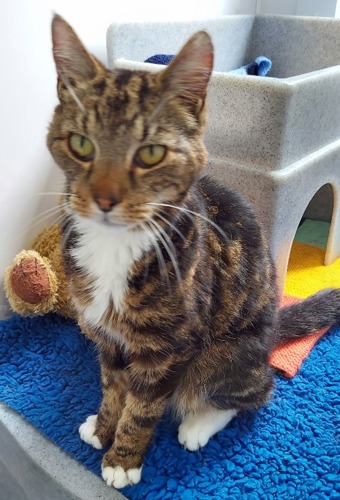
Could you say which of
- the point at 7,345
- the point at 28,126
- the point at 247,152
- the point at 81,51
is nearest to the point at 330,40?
the point at 247,152

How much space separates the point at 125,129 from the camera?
676 millimetres

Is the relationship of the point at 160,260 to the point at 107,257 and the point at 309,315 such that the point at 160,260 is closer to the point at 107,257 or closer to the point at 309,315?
the point at 107,257

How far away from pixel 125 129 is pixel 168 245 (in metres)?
0.20

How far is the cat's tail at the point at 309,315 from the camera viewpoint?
115 centimetres

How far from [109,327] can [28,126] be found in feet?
2.04

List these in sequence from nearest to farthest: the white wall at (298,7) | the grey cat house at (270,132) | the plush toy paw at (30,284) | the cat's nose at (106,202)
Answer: the cat's nose at (106,202), the grey cat house at (270,132), the plush toy paw at (30,284), the white wall at (298,7)

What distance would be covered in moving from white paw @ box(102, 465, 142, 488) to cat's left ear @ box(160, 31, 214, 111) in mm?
620

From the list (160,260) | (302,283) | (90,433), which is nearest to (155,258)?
(160,260)

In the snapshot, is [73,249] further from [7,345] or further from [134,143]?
[7,345]

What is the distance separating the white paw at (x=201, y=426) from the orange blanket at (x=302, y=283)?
21 centimetres

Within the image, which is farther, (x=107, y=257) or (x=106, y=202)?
(x=107, y=257)

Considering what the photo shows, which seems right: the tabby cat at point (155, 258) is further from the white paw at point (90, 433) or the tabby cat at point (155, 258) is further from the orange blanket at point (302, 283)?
the orange blanket at point (302, 283)

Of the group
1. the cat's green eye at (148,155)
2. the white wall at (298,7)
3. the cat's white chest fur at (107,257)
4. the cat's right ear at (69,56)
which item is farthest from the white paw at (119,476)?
the white wall at (298,7)

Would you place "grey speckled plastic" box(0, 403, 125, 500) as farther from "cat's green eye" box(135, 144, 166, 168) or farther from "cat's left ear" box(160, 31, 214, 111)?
"cat's left ear" box(160, 31, 214, 111)
